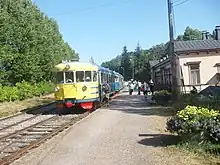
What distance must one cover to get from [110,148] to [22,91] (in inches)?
995

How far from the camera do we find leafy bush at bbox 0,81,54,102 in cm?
2958

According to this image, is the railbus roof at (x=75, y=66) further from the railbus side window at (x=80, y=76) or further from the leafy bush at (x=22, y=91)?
the leafy bush at (x=22, y=91)

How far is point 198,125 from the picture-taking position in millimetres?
8453

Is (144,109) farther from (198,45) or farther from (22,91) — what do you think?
(22,91)

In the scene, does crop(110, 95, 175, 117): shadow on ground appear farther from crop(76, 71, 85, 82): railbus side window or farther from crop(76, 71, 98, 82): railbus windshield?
crop(76, 71, 85, 82): railbus side window

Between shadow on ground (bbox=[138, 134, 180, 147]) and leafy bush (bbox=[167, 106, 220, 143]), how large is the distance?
49 centimetres

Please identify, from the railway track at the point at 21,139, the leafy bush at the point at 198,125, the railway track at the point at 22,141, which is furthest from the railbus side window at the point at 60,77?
the leafy bush at the point at 198,125

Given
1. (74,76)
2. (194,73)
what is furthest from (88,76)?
(194,73)

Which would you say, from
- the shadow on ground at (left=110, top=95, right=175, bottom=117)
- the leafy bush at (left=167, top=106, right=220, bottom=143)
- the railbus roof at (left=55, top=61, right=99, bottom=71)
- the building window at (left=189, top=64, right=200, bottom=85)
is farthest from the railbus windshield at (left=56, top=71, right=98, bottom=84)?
the building window at (left=189, top=64, right=200, bottom=85)

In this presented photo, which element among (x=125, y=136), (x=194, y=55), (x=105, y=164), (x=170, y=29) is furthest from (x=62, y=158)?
(x=194, y=55)

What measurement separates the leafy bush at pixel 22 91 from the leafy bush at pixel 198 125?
874 inches

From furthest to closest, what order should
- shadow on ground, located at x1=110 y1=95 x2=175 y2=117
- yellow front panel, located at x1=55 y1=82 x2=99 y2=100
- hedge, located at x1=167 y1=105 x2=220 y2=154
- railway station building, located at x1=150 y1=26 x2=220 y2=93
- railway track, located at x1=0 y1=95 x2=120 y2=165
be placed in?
railway station building, located at x1=150 y1=26 x2=220 y2=93, yellow front panel, located at x1=55 y1=82 x2=99 y2=100, shadow on ground, located at x1=110 y1=95 x2=175 y2=117, railway track, located at x1=0 y1=95 x2=120 y2=165, hedge, located at x1=167 y1=105 x2=220 y2=154

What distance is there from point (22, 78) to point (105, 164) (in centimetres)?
3118

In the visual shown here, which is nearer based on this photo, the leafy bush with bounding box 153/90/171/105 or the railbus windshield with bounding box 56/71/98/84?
the railbus windshield with bounding box 56/71/98/84
